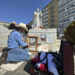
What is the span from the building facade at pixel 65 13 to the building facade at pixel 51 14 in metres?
2.54

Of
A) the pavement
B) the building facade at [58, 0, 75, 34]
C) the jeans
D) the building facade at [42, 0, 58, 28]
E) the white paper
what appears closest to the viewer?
the pavement

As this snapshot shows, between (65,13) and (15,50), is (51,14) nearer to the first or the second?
(65,13)

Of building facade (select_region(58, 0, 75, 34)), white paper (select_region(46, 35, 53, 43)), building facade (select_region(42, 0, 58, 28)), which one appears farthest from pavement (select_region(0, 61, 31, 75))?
building facade (select_region(42, 0, 58, 28))

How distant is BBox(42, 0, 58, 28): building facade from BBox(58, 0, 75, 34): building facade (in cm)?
254

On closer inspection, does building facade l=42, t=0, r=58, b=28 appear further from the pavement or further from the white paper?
the pavement

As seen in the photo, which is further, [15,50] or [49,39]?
[49,39]

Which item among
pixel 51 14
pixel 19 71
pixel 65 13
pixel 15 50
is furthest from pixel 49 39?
pixel 51 14

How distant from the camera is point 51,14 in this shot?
131 feet

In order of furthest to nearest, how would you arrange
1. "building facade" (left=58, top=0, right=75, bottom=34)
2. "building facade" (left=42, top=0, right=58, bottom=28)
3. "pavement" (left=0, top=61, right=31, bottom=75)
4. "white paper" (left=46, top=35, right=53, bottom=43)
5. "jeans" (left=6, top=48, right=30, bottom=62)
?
"building facade" (left=42, top=0, right=58, bottom=28) < "building facade" (left=58, top=0, right=75, bottom=34) < "white paper" (left=46, top=35, right=53, bottom=43) < "jeans" (left=6, top=48, right=30, bottom=62) < "pavement" (left=0, top=61, right=31, bottom=75)

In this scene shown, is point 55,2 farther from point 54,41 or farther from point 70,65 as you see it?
point 70,65

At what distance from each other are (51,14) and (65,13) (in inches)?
366

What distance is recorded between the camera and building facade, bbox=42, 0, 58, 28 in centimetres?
3728

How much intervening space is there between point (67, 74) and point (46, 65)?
0.32m

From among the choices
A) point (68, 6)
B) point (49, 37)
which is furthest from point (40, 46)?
point (68, 6)
